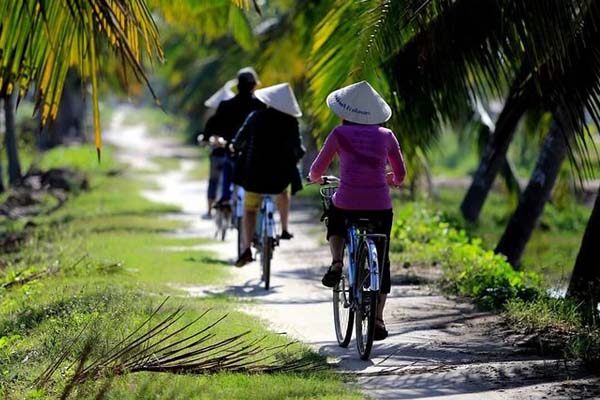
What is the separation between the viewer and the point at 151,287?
10812mm

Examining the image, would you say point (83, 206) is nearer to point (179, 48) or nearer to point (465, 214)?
point (465, 214)

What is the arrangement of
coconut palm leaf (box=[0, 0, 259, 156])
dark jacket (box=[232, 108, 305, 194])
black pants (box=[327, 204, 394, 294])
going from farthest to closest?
dark jacket (box=[232, 108, 305, 194]) → black pants (box=[327, 204, 394, 294]) → coconut palm leaf (box=[0, 0, 259, 156])

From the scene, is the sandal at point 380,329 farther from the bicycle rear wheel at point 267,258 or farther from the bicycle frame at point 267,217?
the bicycle frame at point 267,217

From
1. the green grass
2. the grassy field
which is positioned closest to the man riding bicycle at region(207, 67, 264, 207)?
the grassy field

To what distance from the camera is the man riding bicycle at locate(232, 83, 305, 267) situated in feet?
37.4

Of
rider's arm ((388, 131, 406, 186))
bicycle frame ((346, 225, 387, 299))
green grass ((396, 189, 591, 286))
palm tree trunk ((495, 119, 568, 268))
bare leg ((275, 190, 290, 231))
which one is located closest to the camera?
bicycle frame ((346, 225, 387, 299))

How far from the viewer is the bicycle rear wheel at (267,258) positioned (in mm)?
11438

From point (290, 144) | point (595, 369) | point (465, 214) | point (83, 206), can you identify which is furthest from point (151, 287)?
point (83, 206)

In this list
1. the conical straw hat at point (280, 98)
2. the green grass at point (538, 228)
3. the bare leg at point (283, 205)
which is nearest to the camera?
the conical straw hat at point (280, 98)

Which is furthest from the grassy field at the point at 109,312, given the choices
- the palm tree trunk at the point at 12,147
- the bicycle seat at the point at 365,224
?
the palm tree trunk at the point at 12,147

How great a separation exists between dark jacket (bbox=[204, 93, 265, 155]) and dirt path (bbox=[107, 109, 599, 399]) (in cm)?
156

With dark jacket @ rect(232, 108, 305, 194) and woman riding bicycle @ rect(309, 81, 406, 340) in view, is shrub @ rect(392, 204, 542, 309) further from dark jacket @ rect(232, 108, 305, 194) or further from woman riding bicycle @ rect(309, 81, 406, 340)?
woman riding bicycle @ rect(309, 81, 406, 340)

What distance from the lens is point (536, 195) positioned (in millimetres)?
13445

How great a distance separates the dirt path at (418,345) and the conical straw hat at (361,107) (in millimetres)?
1589
